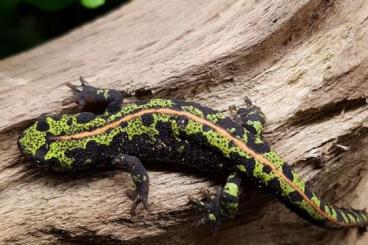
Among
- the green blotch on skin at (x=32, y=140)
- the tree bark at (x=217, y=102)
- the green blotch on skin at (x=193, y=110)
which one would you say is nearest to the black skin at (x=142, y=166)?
the tree bark at (x=217, y=102)

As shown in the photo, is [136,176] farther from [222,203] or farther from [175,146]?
[222,203]

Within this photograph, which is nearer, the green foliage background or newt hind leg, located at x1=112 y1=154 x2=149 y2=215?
newt hind leg, located at x1=112 y1=154 x2=149 y2=215

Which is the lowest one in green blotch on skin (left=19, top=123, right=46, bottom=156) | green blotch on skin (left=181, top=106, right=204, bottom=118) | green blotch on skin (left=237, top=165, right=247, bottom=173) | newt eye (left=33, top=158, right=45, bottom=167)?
green blotch on skin (left=237, top=165, right=247, bottom=173)

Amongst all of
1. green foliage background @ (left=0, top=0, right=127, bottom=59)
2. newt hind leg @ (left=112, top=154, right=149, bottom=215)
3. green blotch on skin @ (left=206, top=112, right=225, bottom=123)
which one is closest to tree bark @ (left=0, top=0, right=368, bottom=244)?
newt hind leg @ (left=112, top=154, right=149, bottom=215)

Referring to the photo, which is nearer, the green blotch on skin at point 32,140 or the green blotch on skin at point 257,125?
the green blotch on skin at point 32,140

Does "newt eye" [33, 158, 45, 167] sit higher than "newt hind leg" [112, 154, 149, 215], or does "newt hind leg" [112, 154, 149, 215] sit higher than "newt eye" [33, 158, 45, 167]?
"newt eye" [33, 158, 45, 167]

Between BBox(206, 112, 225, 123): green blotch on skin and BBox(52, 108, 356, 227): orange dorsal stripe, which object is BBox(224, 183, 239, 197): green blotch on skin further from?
BBox(206, 112, 225, 123): green blotch on skin

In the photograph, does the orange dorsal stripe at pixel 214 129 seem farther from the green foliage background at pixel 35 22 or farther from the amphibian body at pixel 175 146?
the green foliage background at pixel 35 22

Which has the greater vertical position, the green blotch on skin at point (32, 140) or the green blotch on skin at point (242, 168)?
the green blotch on skin at point (32, 140)
